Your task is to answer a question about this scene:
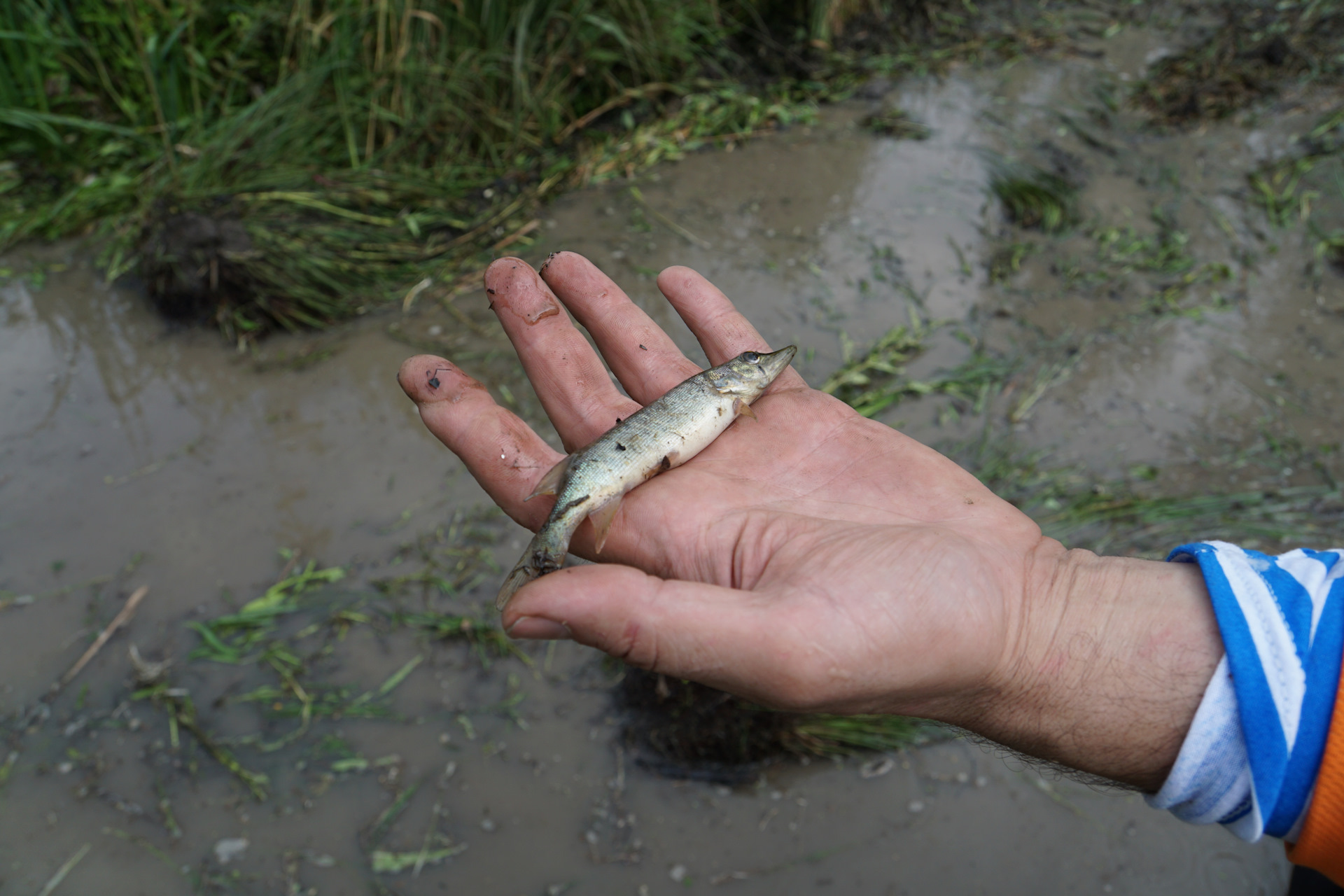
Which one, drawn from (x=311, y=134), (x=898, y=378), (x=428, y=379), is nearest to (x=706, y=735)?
(x=428, y=379)

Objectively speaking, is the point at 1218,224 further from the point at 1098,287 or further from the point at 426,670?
the point at 426,670

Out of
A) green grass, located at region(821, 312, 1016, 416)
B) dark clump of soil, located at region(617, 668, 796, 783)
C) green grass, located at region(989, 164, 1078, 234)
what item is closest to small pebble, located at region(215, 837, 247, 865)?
dark clump of soil, located at region(617, 668, 796, 783)

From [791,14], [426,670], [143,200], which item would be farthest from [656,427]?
[791,14]

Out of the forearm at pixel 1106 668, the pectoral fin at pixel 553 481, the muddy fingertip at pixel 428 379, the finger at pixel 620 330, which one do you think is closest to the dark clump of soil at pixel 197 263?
the finger at pixel 620 330

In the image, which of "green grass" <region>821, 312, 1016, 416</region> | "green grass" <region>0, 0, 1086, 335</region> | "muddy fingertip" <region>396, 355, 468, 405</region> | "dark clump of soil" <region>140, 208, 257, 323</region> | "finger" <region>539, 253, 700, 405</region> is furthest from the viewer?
"green grass" <region>0, 0, 1086, 335</region>

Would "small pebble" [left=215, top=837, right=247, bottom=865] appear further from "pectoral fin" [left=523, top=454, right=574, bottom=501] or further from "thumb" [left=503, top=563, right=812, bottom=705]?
"thumb" [left=503, top=563, right=812, bottom=705]

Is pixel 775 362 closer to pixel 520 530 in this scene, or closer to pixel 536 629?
pixel 536 629

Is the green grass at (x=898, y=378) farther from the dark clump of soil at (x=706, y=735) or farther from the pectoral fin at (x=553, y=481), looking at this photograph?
the pectoral fin at (x=553, y=481)
